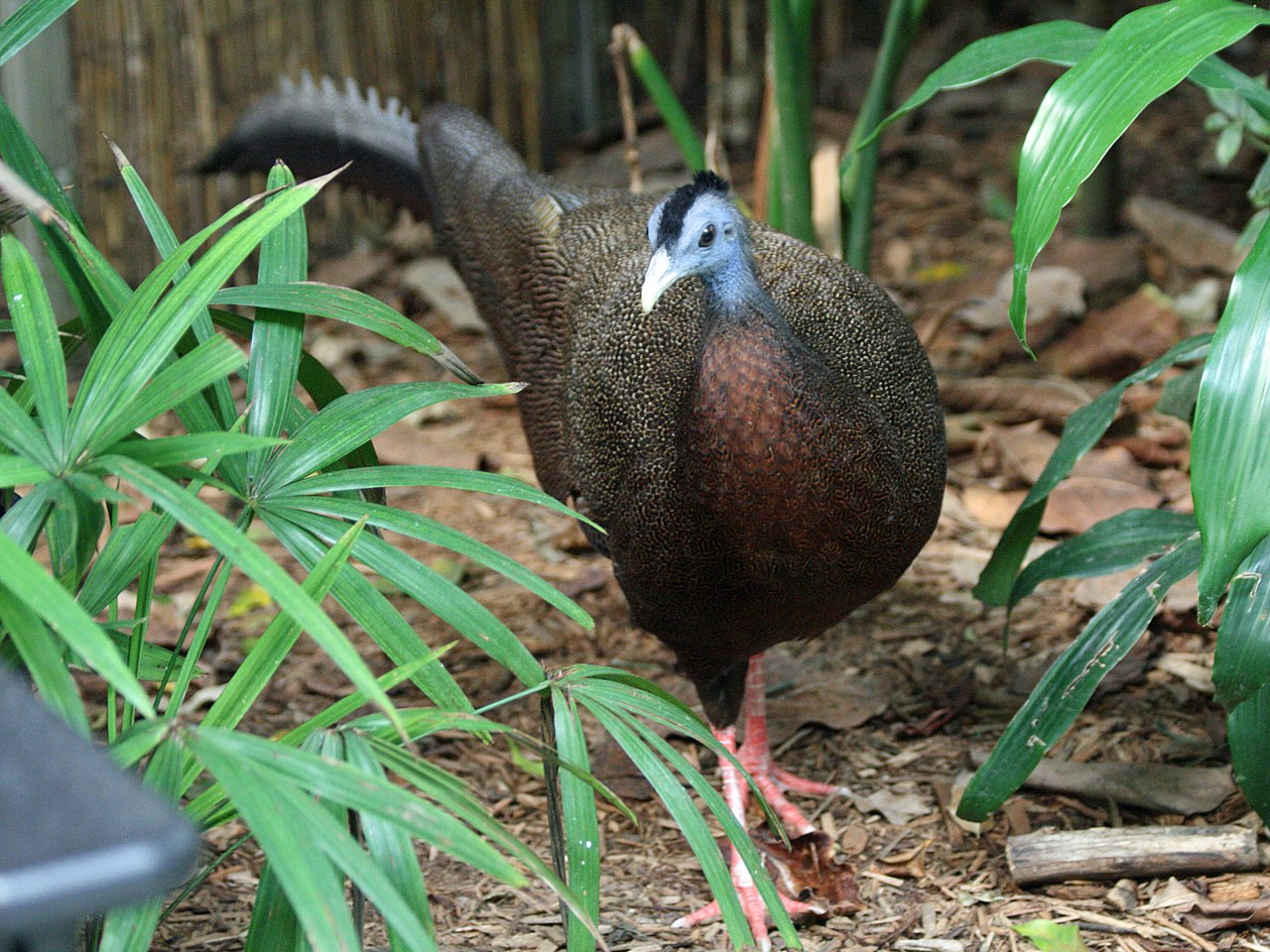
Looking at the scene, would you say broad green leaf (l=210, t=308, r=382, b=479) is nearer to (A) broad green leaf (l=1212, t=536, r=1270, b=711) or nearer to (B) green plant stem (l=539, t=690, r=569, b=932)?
(B) green plant stem (l=539, t=690, r=569, b=932)

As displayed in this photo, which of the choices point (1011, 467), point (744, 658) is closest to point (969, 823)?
point (744, 658)

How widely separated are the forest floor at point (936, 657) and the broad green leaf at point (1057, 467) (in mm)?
400

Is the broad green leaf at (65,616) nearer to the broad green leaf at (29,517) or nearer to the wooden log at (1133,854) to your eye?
the broad green leaf at (29,517)

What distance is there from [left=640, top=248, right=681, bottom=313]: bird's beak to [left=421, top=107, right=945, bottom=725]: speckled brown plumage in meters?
0.11

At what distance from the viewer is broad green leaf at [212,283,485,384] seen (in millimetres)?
1983

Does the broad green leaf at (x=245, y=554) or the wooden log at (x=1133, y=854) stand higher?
the broad green leaf at (x=245, y=554)

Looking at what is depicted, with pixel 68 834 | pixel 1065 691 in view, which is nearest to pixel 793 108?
pixel 1065 691

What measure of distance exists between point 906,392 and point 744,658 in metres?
0.63

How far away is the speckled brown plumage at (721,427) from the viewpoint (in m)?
2.38

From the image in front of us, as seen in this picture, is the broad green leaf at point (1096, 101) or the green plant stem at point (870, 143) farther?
the green plant stem at point (870, 143)

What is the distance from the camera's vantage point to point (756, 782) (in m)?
2.91

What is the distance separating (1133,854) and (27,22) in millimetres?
2294

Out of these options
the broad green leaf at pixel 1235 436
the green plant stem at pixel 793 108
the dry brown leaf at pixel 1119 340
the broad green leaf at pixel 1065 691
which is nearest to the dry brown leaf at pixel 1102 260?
the dry brown leaf at pixel 1119 340

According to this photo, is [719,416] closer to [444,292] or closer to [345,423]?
[345,423]
